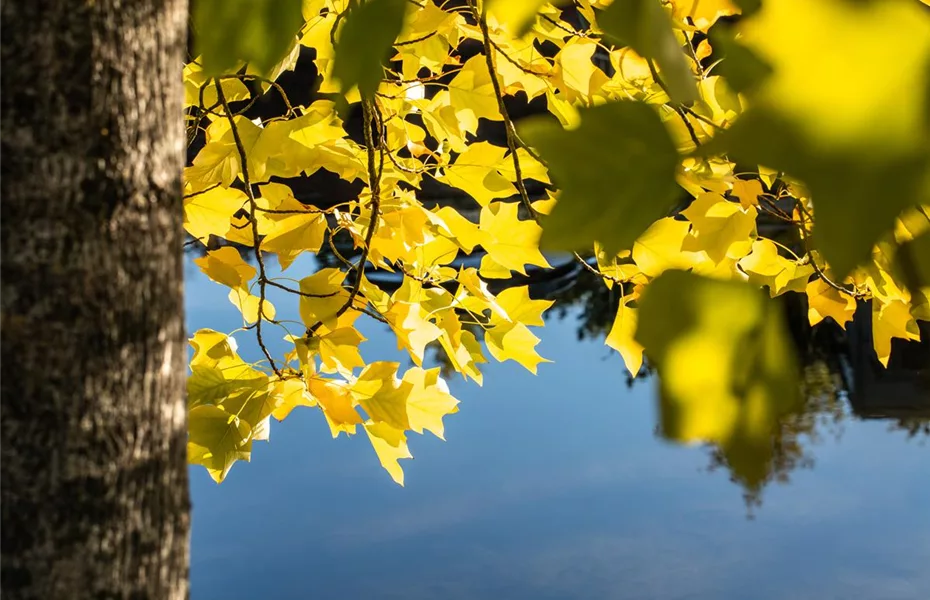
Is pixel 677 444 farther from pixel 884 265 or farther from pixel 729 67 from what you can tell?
pixel 884 265


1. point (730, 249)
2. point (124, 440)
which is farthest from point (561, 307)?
point (124, 440)

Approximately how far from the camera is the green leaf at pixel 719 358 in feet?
0.64

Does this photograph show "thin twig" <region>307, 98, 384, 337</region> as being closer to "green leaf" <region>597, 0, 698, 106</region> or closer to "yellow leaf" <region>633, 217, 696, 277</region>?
"yellow leaf" <region>633, 217, 696, 277</region>

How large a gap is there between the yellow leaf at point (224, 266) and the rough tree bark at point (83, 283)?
0.41 metres

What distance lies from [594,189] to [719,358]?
47mm

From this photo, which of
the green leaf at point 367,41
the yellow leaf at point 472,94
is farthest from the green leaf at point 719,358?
the yellow leaf at point 472,94

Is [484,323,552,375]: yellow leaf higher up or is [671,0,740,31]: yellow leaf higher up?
[671,0,740,31]: yellow leaf

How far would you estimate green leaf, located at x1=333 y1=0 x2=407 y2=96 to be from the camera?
0.25 metres

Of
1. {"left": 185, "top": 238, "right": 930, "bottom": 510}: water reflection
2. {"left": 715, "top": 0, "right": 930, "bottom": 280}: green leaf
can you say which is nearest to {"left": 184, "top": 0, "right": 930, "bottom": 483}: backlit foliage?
{"left": 715, "top": 0, "right": 930, "bottom": 280}: green leaf

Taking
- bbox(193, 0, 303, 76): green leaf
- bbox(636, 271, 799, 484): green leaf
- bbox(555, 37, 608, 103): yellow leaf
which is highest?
bbox(555, 37, 608, 103): yellow leaf

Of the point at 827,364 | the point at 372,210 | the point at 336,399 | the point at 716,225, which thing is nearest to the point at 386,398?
the point at 336,399

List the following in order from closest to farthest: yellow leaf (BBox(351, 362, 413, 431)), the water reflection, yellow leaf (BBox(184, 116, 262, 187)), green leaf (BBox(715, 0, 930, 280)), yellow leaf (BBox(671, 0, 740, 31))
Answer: green leaf (BBox(715, 0, 930, 280)) → yellow leaf (BBox(671, 0, 740, 31)) → yellow leaf (BBox(351, 362, 413, 431)) → yellow leaf (BBox(184, 116, 262, 187)) → the water reflection

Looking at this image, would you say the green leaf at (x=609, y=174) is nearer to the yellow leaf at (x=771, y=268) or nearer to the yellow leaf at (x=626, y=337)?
the yellow leaf at (x=626, y=337)

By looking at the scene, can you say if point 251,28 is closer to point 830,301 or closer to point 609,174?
point 609,174
